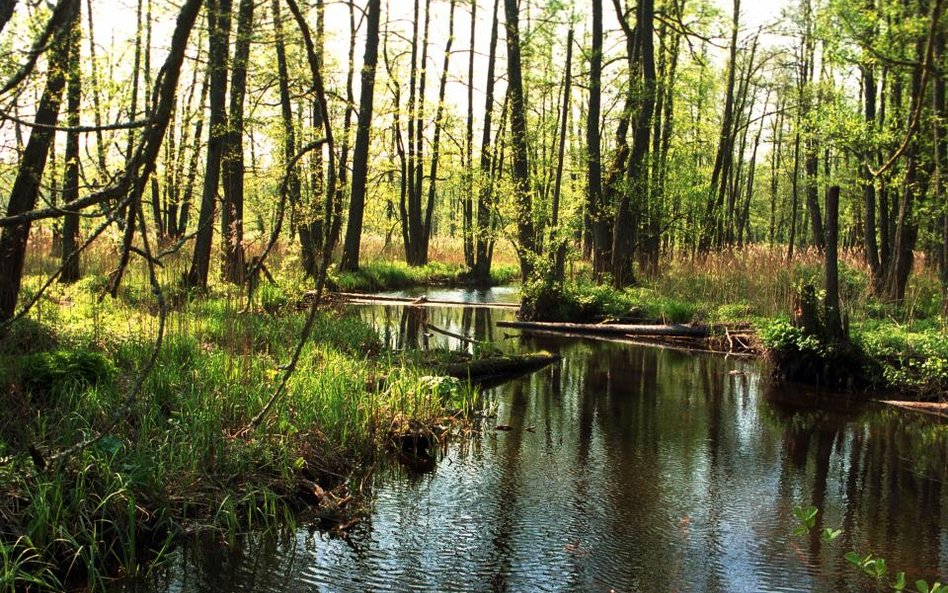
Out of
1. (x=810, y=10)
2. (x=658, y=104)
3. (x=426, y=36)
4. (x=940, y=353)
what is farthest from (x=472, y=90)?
(x=940, y=353)

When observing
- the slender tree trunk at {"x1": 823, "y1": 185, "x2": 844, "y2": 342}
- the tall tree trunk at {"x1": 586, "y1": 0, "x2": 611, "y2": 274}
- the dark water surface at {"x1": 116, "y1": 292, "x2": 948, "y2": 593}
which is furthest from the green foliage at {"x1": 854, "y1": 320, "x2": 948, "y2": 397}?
the tall tree trunk at {"x1": 586, "y1": 0, "x2": 611, "y2": 274}

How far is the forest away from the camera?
13.2 feet

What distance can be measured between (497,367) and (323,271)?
7.00 metres

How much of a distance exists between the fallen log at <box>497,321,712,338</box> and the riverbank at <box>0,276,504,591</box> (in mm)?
6212

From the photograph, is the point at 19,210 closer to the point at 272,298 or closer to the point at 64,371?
the point at 64,371

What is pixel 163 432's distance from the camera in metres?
4.98

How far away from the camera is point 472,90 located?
26.1m

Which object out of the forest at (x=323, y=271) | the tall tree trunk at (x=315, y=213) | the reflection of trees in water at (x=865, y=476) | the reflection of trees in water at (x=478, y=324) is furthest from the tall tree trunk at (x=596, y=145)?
the reflection of trees in water at (x=865, y=476)

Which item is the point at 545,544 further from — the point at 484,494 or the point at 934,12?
the point at 934,12

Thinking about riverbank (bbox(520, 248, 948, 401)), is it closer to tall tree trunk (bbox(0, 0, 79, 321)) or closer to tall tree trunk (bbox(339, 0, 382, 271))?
tall tree trunk (bbox(339, 0, 382, 271))

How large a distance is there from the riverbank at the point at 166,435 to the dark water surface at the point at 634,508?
298 mm

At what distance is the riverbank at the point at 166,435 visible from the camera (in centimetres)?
395

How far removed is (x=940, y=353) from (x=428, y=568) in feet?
23.5

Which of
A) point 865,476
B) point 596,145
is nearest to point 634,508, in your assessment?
point 865,476
